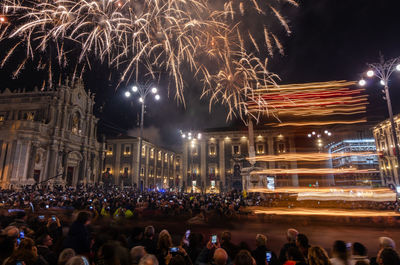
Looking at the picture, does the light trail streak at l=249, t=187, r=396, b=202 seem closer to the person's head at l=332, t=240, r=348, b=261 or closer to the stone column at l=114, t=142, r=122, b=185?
the person's head at l=332, t=240, r=348, b=261

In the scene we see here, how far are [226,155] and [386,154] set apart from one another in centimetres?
2969

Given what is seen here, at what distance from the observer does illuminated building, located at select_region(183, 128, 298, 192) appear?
A: 50.5 m

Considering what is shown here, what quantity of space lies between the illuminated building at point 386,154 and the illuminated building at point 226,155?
15.7m

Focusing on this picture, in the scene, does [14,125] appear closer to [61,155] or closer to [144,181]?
[61,155]

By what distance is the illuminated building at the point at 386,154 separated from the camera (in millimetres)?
42094

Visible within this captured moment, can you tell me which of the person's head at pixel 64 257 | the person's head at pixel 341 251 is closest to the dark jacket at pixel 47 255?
the person's head at pixel 64 257

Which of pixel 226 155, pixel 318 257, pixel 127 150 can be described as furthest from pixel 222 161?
pixel 318 257

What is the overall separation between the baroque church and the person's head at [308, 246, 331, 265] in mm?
34945

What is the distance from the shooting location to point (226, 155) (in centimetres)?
5225

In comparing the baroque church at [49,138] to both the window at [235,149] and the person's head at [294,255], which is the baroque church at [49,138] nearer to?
the window at [235,149]

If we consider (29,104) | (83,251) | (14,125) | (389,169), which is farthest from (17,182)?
(389,169)

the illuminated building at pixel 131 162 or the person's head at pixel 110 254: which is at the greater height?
the illuminated building at pixel 131 162

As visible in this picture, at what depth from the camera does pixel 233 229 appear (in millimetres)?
11070

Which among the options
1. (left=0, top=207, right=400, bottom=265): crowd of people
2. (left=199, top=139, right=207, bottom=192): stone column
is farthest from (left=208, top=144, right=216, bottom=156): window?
(left=0, top=207, right=400, bottom=265): crowd of people
